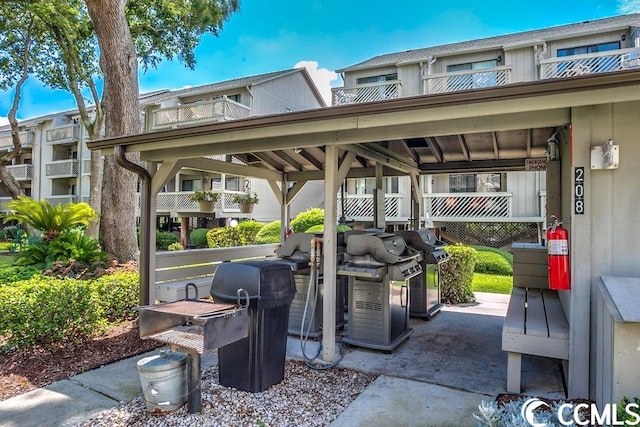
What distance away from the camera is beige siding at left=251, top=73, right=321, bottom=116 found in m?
18.3

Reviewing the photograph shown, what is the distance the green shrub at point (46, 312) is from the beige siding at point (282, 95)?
14.2 meters

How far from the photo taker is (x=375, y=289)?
4445mm

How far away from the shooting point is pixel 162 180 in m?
5.21

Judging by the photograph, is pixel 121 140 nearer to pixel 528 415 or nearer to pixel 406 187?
pixel 528 415

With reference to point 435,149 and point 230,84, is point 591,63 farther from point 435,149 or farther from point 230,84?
point 230,84

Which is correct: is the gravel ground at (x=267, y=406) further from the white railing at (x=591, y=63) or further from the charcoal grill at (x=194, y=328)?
the white railing at (x=591, y=63)

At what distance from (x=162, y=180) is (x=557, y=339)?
15.2 ft

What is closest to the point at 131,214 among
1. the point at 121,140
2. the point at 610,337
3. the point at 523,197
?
the point at 121,140

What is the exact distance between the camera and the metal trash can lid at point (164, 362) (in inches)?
116

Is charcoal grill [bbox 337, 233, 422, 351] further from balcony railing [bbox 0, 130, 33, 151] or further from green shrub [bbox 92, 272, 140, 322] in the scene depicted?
balcony railing [bbox 0, 130, 33, 151]

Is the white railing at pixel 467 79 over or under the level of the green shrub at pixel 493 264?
over

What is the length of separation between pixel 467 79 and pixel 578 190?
11.7 metres

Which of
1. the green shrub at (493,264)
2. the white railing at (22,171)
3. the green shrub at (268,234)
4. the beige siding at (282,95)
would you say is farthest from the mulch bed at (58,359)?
the white railing at (22,171)

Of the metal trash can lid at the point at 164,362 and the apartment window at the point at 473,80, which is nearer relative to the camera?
the metal trash can lid at the point at 164,362
